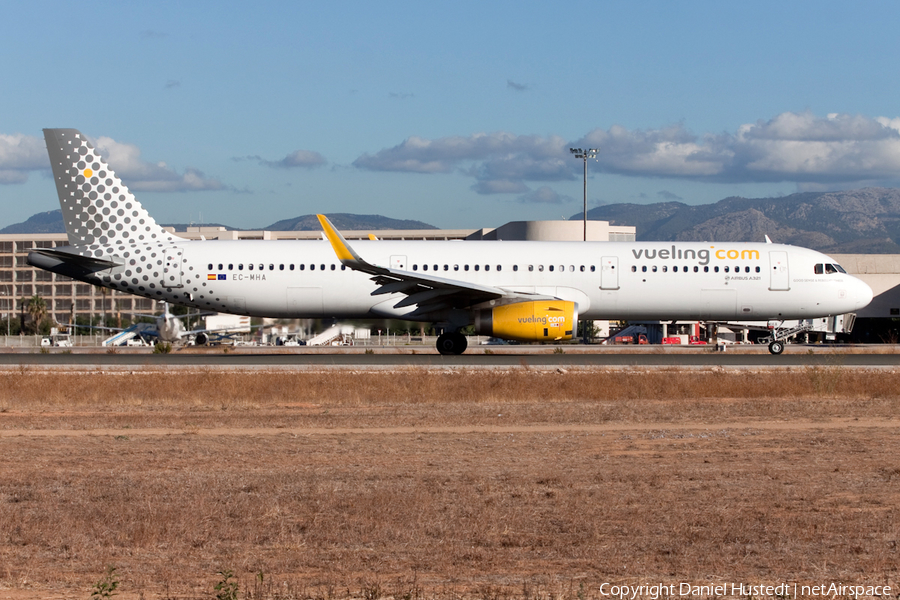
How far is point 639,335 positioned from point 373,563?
5471cm

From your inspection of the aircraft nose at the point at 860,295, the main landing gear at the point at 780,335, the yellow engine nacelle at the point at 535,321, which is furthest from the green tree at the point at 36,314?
the aircraft nose at the point at 860,295

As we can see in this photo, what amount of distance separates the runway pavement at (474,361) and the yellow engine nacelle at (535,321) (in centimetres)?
76

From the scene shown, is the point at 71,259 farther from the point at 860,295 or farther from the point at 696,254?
the point at 860,295

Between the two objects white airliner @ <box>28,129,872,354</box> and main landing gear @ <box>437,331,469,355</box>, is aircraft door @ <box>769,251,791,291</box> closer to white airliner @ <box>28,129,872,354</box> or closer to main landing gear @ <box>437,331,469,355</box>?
white airliner @ <box>28,129,872,354</box>

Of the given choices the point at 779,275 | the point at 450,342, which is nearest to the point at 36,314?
the point at 450,342

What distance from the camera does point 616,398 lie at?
17.9 metres

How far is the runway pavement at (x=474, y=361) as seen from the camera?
22797 millimetres

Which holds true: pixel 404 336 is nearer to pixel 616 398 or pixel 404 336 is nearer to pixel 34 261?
pixel 34 261

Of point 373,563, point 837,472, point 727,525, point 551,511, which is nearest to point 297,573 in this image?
point 373,563

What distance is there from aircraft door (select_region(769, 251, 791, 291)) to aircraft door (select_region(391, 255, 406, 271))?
1117cm

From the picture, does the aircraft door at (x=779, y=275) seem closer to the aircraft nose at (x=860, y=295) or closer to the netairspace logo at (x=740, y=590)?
the aircraft nose at (x=860, y=295)

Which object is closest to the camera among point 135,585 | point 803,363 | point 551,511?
point 135,585

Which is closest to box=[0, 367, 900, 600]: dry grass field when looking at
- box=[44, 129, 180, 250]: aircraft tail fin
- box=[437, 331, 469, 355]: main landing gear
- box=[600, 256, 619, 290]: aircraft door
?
box=[600, 256, 619, 290]: aircraft door

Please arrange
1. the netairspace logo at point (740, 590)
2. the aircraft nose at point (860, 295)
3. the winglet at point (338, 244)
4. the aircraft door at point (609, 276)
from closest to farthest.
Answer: the netairspace logo at point (740, 590)
the winglet at point (338, 244)
the aircraft door at point (609, 276)
the aircraft nose at point (860, 295)
